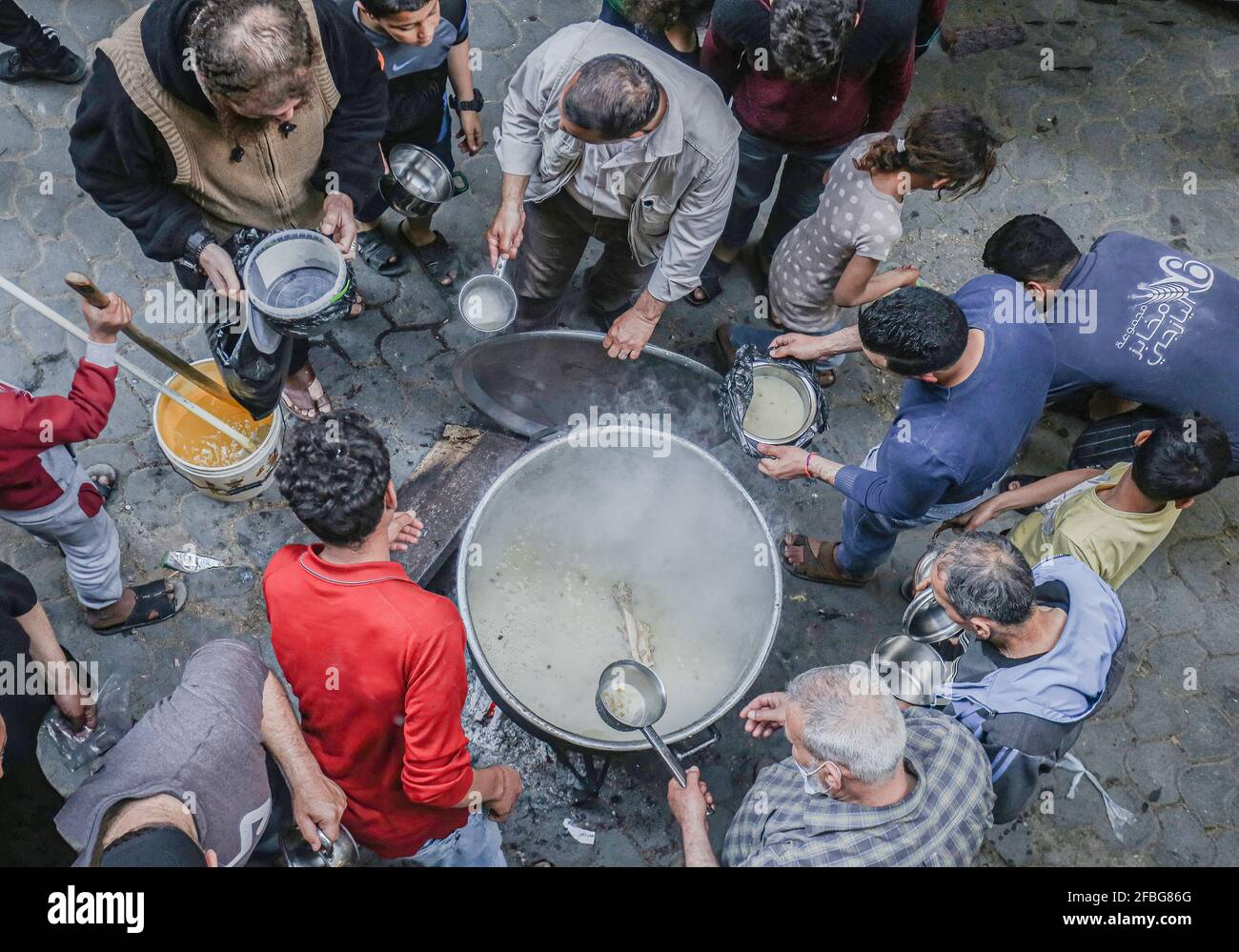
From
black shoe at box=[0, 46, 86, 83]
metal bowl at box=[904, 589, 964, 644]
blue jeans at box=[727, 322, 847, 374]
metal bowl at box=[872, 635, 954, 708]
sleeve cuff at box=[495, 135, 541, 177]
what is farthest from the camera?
black shoe at box=[0, 46, 86, 83]

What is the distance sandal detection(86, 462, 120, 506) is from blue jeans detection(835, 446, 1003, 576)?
322 centimetres

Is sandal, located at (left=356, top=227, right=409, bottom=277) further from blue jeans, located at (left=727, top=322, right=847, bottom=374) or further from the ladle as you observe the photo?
the ladle

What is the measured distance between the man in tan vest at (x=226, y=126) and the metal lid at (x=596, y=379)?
0.73 metres

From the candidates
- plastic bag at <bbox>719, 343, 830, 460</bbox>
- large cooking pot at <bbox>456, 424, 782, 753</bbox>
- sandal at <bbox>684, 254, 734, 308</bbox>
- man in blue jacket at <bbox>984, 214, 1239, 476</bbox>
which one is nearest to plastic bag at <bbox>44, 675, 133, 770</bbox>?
large cooking pot at <bbox>456, 424, 782, 753</bbox>

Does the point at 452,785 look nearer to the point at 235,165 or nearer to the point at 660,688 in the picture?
the point at 660,688

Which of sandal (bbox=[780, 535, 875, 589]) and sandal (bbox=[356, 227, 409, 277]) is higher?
sandal (bbox=[356, 227, 409, 277])

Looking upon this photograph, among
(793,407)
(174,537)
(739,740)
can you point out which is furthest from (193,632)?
(793,407)

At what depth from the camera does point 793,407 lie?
3.74 meters

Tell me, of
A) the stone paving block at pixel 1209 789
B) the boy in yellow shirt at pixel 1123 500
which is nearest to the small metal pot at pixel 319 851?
the boy in yellow shirt at pixel 1123 500

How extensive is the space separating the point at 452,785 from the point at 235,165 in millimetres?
2125

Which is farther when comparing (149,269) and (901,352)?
(149,269)

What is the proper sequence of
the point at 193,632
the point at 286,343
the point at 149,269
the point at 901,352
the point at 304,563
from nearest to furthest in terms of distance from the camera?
1. the point at 304,563
2. the point at 901,352
3. the point at 286,343
4. the point at 193,632
5. the point at 149,269

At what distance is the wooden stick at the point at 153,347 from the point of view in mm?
2451

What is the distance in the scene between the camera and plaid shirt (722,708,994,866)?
247 centimetres
